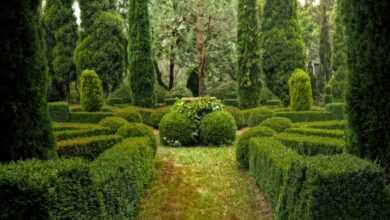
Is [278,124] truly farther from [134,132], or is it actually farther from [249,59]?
[249,59]

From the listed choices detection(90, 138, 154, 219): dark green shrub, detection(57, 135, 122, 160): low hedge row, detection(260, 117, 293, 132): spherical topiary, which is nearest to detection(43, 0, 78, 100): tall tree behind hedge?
detection(260, 117, 293, 132): spherical topiary

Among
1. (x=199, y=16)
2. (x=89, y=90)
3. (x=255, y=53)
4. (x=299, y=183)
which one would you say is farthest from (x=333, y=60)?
(x=299, y=183)

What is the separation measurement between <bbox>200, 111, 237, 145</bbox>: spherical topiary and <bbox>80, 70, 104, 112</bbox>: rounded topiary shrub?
4633 millimetres

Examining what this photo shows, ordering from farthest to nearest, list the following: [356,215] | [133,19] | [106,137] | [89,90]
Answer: [133,19], [89,90], [106,137], [356,215]

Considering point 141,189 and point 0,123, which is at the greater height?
point 0,123

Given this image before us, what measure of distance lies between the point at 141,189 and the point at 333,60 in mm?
16362

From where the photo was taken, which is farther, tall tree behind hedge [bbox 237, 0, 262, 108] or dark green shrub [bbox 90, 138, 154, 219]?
tall tree behind hedge [bbox 237, 0, 262, 108]

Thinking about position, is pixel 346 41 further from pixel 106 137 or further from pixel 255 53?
pixel 255 53

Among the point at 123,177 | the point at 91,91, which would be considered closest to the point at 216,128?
the point at 91,91

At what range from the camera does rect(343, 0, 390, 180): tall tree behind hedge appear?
6.98 metres

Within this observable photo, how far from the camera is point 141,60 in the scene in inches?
879

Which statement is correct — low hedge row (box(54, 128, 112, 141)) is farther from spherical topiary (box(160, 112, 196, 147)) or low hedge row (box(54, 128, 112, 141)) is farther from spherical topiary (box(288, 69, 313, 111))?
spherical topiary (box(288, 69, 313, 111))

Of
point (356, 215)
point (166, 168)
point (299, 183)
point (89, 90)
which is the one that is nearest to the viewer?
→ point (356, 215)

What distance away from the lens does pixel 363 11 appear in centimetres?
720
